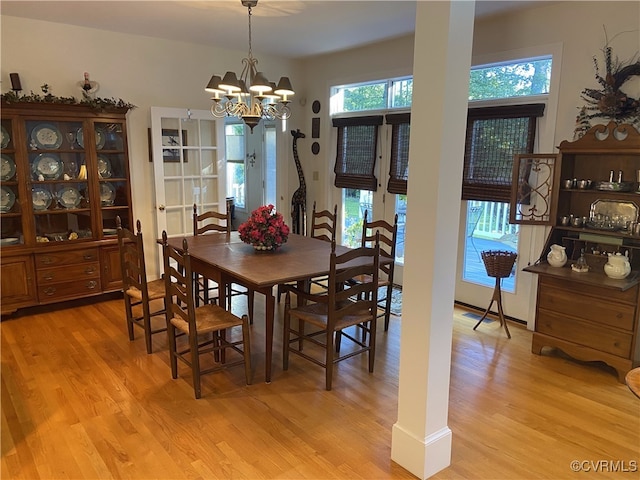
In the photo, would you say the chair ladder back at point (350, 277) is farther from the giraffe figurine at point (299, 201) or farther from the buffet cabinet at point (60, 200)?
the giraffe figurine at point (299, 201)

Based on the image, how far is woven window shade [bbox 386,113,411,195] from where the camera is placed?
16.3 ft

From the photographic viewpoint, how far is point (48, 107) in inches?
164

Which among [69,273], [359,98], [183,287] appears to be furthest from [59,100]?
[359,98]

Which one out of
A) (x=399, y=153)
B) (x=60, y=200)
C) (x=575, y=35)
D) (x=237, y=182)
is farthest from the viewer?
(x=237, y=182)

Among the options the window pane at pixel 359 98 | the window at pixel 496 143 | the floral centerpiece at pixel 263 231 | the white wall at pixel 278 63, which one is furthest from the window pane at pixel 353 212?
the floral centerpiece at pixel 263 231

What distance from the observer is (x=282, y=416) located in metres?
2.72

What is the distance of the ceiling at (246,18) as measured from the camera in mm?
3760

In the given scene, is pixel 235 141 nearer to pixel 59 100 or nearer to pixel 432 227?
pixel 59 100

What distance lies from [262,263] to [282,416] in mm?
1044

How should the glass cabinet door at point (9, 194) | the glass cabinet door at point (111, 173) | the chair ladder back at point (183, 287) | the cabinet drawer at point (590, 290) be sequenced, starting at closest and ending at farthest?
the chair ladder back at point (183, 287) < the cabinet drawer at point (590, 290) < the glass cabinet door at point (9, 194) < the glass cabinet door at point (111, 173)

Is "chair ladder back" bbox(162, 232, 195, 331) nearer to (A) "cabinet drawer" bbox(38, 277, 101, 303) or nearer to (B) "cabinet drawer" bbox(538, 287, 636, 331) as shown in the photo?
(A) "cabinet drawer" bbox(38, 277, 101, 303)

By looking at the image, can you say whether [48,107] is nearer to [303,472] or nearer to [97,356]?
[97,356]

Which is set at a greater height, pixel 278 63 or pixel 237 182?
pixel 278 63

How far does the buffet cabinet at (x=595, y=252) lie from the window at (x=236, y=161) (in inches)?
228
